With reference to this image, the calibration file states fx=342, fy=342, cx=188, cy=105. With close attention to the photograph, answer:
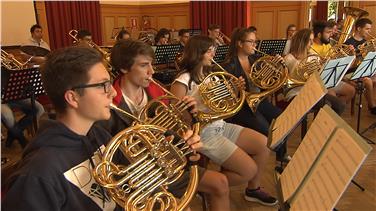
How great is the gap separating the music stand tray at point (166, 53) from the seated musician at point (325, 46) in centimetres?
163

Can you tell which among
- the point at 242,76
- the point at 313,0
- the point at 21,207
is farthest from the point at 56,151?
the point at 313,0

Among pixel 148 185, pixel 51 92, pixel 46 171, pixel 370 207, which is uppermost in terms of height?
pixel 51 92

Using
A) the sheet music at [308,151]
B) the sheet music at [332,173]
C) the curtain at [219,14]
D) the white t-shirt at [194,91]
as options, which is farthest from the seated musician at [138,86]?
the curtain at [219,14]

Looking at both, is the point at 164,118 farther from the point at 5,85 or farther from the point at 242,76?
the point at 5,85

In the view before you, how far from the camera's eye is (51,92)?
120 centimetres

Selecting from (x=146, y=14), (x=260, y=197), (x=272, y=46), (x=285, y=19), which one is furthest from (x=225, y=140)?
(x=146, y=14)

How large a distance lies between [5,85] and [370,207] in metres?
2.79

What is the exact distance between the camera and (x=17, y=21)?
18.0 ft

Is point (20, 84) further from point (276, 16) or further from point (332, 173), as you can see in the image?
point (276, 16)

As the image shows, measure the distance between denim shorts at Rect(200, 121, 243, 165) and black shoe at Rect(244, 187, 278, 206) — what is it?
0.47m

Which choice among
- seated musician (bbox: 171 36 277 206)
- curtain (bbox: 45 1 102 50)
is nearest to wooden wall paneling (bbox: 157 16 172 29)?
curtain (bbox: 45 1 102 50)

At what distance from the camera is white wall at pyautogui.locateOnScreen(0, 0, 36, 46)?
5262 mm

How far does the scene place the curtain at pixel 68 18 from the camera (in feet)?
22.2

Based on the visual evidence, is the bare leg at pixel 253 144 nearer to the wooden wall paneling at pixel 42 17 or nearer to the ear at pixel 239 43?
A: the ear at pixel 239 43
